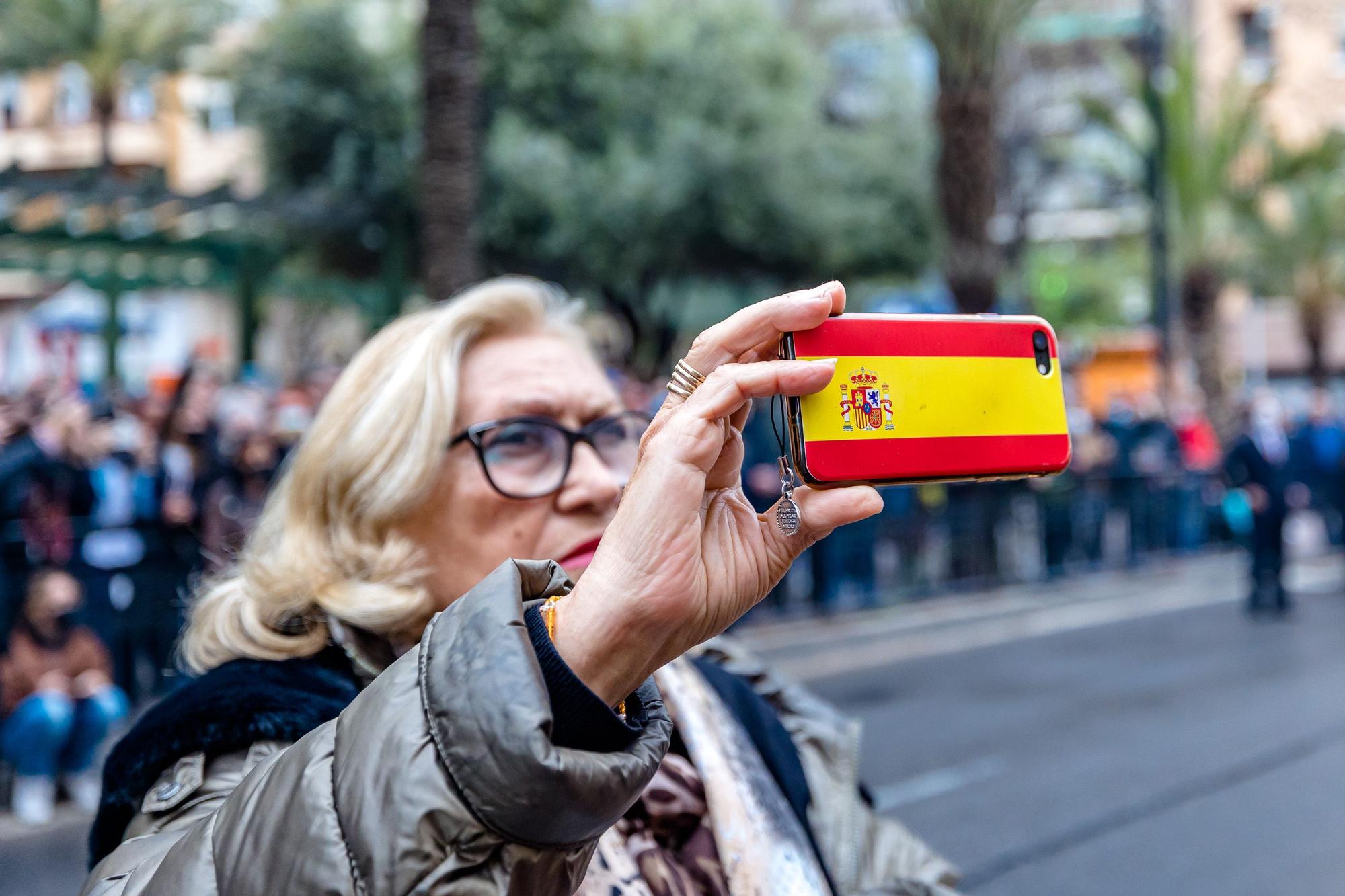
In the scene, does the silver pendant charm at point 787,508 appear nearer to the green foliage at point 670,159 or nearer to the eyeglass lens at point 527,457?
the eyeglass lens at point 527,457

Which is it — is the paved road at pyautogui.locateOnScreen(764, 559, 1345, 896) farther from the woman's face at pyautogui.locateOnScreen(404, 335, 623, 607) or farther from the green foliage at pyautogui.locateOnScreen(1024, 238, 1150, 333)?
the green foliage at pyautogui.locateOnScreen(1024, 238, 1150, 333)

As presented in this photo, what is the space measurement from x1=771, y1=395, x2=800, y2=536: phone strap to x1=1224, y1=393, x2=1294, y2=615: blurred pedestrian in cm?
1135

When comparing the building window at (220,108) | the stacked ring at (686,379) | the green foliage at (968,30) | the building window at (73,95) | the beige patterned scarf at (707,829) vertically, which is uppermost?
the building window at (73,95)

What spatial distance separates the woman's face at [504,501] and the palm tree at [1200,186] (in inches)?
722

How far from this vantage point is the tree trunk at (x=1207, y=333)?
64.7 ft

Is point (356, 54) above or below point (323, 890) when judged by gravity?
above

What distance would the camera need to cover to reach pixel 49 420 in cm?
699

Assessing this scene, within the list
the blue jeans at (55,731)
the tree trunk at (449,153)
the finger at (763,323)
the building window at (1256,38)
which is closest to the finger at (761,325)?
the finger at (763,323)

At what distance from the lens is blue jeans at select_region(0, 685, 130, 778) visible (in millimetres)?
5629

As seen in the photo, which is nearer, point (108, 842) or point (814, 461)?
point (814, 461)

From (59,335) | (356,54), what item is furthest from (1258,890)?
(59,335)

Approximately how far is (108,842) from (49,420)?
19.9 feet

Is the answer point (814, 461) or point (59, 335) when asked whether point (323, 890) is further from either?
point (59, 335)

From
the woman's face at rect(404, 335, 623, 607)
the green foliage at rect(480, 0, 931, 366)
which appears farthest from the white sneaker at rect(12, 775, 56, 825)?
the green foliage at rect(480, 0, 931, 366)
